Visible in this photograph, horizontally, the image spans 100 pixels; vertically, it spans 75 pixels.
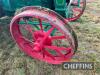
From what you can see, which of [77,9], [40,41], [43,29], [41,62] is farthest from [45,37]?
[77,9]

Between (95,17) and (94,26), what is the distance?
598 millimetres

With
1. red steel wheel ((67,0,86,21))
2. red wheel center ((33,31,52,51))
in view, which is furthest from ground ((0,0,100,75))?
red wheel center ((33,31,52,51))

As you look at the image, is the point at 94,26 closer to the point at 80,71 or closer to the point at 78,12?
the point at 78,12

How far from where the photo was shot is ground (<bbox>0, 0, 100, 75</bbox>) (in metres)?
3.43

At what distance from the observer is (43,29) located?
141 inches

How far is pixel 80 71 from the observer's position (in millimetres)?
3418

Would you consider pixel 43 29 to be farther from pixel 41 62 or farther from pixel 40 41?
pixel 41 62

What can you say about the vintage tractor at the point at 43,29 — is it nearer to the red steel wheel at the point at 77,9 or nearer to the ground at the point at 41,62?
the ground at the point at 41,62

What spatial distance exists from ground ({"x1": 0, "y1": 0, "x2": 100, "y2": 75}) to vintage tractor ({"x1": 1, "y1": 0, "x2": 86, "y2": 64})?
6.3 inches

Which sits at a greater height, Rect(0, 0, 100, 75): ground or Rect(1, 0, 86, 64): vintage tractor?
Rect(1, 0, 86, 64): vintage tractor

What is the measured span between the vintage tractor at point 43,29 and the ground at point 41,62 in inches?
6.3

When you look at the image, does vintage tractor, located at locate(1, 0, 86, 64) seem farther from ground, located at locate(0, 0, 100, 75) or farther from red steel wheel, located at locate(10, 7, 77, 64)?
ground, located at locate(0, 0, 100, 75)

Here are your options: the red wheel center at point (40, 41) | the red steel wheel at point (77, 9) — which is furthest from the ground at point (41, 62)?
the red wheel center at point (40, 41)

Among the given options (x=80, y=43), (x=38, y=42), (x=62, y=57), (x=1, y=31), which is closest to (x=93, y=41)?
(x=80, y=43)
